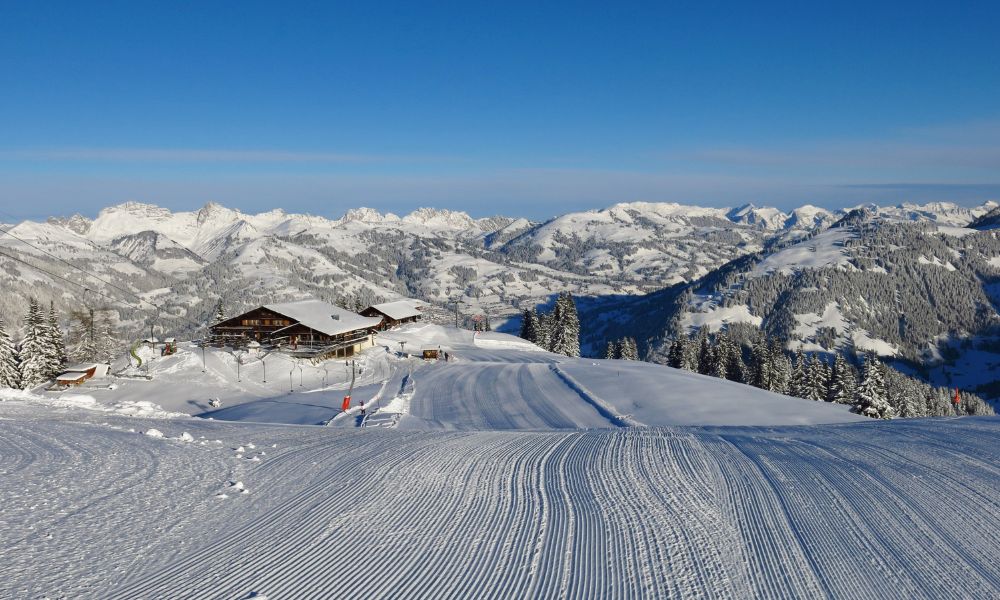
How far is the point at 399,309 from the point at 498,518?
65.3 m

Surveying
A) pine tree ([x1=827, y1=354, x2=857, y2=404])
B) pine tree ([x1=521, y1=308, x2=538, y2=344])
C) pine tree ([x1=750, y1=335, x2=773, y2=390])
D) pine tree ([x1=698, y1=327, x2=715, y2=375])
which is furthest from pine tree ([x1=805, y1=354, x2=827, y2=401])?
pine tree ([x1=521, y1=308, x2=538, y2=344])

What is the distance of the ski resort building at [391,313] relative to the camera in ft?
227

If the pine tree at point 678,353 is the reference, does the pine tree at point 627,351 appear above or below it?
below

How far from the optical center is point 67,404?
950 inches

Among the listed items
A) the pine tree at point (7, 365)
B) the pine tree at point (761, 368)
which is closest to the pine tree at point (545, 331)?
the pine tree at point (761, 368)

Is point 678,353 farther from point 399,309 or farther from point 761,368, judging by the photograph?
point 399,309

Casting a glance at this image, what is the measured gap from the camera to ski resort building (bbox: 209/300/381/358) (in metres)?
49.2

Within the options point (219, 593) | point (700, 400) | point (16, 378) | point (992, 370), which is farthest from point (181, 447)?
point (992, 370)

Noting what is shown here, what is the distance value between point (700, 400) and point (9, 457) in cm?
2437

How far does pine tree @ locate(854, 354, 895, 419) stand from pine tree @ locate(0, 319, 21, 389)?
191ft

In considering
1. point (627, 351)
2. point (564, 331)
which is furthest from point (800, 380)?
point (564, 331)

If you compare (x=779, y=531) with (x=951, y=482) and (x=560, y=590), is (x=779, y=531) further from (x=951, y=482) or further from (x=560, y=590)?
(x=951, y=482)

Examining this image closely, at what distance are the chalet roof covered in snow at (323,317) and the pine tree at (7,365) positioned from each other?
59.5 feet

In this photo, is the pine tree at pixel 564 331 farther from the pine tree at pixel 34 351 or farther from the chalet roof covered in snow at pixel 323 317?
the pine tree at pixel 34 351
